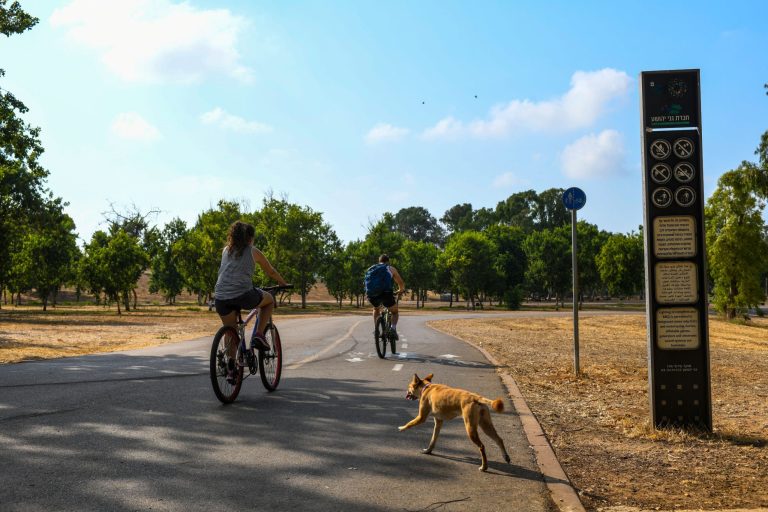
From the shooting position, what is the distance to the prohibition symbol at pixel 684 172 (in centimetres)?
685

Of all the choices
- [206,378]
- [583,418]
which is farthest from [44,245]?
[583,418]

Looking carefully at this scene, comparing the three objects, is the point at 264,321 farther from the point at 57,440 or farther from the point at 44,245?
the point at 44,245

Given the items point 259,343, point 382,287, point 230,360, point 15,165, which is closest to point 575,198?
point 382,287

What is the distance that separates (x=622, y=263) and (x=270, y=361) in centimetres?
8019

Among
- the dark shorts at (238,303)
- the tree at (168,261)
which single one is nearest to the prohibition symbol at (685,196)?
the dark shorts at (238,303)

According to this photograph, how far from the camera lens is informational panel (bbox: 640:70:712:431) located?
667 cm

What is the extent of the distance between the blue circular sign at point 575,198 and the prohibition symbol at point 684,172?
184 inches

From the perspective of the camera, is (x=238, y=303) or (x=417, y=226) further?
(x=417, y=226)

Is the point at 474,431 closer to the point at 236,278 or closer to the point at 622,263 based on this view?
the point at 236,278

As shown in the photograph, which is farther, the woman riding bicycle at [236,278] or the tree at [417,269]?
the tree at [417,269]

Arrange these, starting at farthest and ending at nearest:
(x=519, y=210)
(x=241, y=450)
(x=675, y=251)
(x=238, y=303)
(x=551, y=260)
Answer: (x=519, y=210) → (x=551, y=260) → (x=238, y=303) → (x=675, y=251) → (x=241, y=450)

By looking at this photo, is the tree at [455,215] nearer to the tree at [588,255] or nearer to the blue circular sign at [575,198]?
the tree at [588,255]

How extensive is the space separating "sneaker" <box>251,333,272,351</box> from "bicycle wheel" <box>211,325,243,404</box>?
0.34 meters

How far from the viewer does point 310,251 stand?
70.1m
